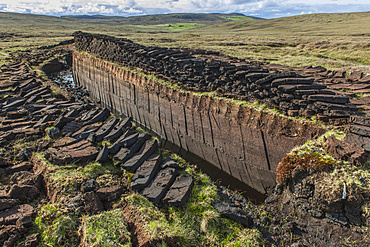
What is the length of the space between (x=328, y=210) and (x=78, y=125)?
8186 mm

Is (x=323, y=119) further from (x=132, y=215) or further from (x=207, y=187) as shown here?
(x=132, y=215)

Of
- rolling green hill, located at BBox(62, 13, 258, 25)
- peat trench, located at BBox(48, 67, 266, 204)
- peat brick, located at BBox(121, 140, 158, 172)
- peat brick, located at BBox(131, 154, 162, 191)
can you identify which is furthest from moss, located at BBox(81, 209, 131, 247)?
rolling green hill, located at BBox(62, 13, 258, 25)

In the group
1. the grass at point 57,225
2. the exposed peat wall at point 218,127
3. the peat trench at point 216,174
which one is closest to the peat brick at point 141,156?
the grass at point 57,225

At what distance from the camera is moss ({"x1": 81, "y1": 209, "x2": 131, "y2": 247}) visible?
12.1ft

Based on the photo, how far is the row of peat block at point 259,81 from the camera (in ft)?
20.7

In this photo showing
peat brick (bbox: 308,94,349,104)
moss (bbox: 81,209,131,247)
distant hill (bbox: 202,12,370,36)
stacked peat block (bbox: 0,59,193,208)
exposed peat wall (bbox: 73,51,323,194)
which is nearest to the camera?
moss (bbox: 81,209,131,247)

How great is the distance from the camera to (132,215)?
4414mm

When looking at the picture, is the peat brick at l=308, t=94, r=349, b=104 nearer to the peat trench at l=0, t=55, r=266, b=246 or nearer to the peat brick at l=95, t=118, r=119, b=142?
the peat trench at l=0, t=55, r=266, b=246

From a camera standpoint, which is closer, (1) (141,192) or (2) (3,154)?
(1) (141,192)

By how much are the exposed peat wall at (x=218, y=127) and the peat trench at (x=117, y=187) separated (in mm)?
1718

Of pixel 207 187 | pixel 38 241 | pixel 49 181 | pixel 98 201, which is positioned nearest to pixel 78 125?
pixel 49 181

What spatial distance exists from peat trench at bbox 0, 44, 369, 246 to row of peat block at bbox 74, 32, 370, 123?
2.17m

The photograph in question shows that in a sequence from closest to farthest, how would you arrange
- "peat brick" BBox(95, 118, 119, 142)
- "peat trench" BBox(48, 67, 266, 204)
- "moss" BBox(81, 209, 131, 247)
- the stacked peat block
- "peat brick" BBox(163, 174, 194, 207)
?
"moss" BBox(81, 209, 131, 247) < "peat brick" BBox(163, 174, 194, 207) < the stacked peat block < "peat brick" BBox(95, 118, 119, 142) < "peat trench" BBox(48, 67, 266, 204)

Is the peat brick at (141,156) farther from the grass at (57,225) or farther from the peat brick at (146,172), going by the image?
the grass at (57,225)
